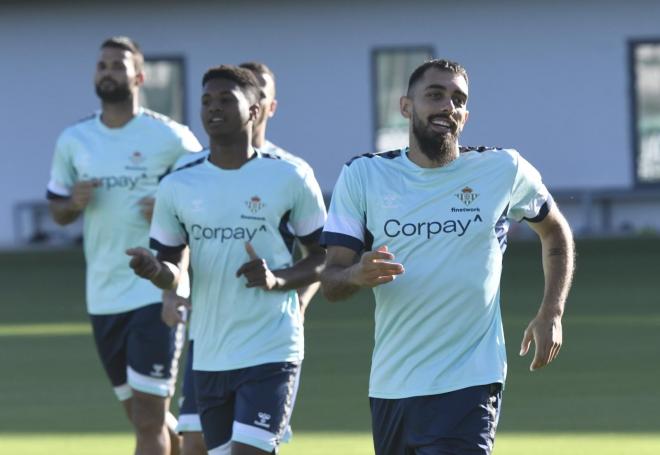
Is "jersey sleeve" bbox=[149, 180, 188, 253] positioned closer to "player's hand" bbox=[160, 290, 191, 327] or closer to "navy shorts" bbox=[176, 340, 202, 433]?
"player's hand" bbox=[160, 290, 191, 327]

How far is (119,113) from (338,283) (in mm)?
3528

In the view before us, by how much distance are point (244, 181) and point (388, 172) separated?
135cm

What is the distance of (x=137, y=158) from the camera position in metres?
8.38

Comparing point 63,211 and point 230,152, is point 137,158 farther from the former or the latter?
point 230,152

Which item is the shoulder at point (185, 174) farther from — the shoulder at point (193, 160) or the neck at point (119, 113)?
the neck at point (119, 113)

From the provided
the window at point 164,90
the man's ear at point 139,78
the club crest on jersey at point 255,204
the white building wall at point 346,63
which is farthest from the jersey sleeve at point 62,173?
the window at point 164,90

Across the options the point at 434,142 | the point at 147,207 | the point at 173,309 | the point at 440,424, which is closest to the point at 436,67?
the point at 434,142

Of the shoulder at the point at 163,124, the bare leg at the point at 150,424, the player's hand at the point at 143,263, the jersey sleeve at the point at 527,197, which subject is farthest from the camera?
the shoulder at the point at 163,124

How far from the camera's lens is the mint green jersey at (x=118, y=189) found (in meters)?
8.27

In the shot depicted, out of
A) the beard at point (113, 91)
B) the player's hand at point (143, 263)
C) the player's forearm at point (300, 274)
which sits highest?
the beard at point (113, 91)

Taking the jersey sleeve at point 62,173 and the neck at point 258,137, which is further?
the jersey sleeve at point 62,173

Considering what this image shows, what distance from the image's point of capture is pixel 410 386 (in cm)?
551

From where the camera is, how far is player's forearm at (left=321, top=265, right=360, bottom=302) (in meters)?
5.30

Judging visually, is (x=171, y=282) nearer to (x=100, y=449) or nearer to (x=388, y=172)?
(x=388, y=172)
